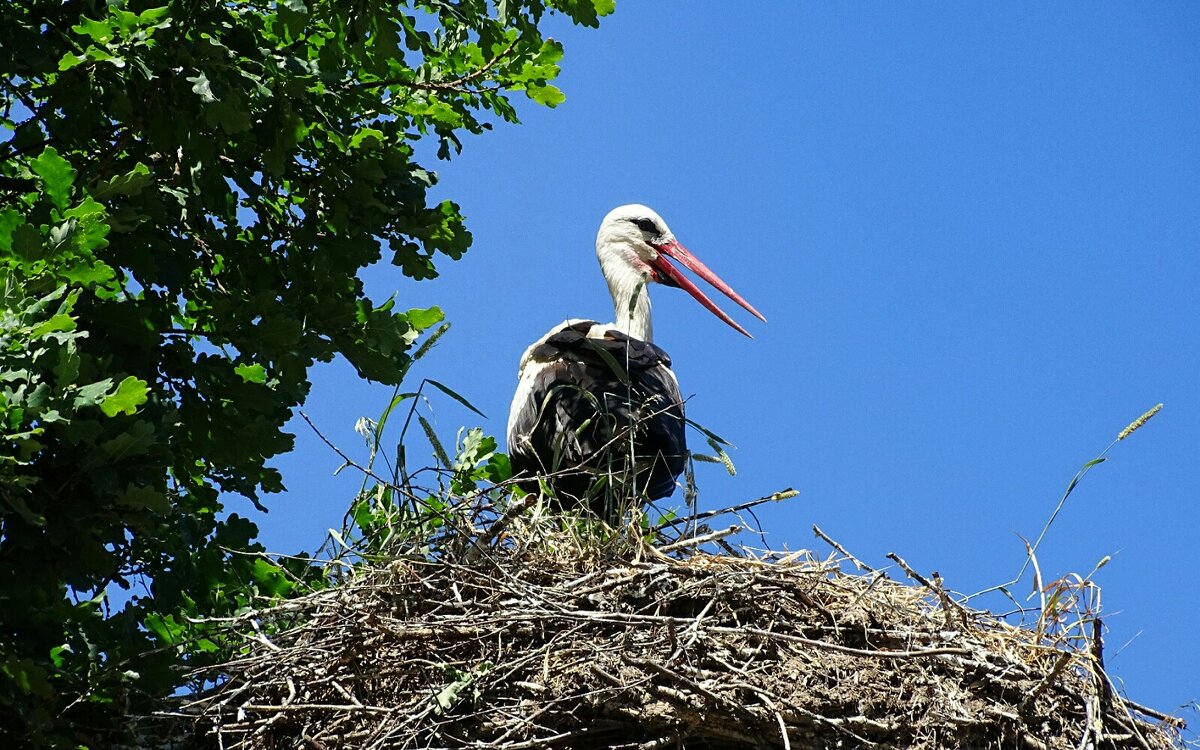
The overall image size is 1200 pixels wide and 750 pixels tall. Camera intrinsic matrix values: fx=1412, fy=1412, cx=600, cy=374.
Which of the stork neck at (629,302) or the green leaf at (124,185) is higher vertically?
the stork neck at (629,302)

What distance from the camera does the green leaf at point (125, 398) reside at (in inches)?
128

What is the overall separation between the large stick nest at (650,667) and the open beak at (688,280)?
123 inches

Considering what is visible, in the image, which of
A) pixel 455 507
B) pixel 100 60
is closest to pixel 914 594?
pixel 455 507

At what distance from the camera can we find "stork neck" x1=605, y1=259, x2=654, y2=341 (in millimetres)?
6699

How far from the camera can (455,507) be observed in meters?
4.24

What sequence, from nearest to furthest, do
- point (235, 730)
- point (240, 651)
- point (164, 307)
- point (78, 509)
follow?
point (78, 509)
point (235, 730)
point (240, 651)
point (164, 307)

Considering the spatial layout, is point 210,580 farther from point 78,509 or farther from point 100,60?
point 100,60

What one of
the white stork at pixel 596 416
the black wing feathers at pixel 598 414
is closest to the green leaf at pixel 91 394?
the white stork at pixel 596 416

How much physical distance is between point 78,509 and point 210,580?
0.98 metres

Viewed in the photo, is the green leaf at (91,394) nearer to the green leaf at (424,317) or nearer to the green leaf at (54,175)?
the green leaf at (54,175)

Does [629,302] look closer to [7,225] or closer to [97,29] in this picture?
[97,29]

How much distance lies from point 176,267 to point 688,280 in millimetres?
3375

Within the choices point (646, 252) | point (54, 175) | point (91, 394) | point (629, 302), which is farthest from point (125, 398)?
point (646, 252)

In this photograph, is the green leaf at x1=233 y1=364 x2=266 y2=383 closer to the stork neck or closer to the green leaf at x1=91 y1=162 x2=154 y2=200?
the green leaf at x1=91 y1=162 x2=154 y2=200
